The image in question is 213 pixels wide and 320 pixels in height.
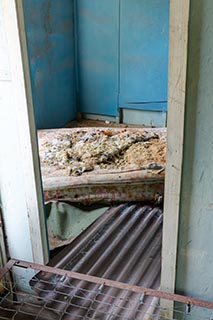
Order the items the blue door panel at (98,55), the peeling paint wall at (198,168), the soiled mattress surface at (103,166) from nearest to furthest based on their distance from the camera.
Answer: the peeling paint wall at (198,168) → the soiled mattress surface at (103,166) → the blue door panel at (98,55)

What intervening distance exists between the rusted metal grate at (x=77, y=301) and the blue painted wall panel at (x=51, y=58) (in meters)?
2.58

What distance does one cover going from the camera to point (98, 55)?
5.10 metres

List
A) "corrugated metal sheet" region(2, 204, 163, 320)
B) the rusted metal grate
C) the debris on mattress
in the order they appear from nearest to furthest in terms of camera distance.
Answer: the rusted metal grate < "corrugated metal sheet" region(2, 204, 163, 320) < the debris on mattress

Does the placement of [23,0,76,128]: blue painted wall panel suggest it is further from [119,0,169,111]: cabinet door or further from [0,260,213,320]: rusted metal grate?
[0,260,213,320]: rusted metal grate

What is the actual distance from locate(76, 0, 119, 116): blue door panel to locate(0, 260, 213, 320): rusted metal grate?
3.58 meters

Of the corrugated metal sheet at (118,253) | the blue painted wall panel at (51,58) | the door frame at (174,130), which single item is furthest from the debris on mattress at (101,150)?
the door frame at (174,130)

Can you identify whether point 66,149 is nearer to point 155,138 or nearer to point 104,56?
point 155,138

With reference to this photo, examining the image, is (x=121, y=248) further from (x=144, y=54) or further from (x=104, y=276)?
(x=144, y=54)

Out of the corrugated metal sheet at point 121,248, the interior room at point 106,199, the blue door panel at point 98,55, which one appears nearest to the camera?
the interior room at point 106,199

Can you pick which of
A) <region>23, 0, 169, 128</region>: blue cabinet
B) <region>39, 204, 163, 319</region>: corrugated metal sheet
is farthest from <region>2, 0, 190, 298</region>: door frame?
<region>23, 0, 169, 128</region>: blue cabinet

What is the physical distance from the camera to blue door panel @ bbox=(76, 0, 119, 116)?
191 inches

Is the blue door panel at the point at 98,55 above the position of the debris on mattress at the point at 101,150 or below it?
above

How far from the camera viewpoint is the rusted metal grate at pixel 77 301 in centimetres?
174

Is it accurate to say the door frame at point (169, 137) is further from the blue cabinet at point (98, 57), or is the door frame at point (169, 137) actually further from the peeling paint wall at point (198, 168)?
the blue cabinet at point (98, 57)
